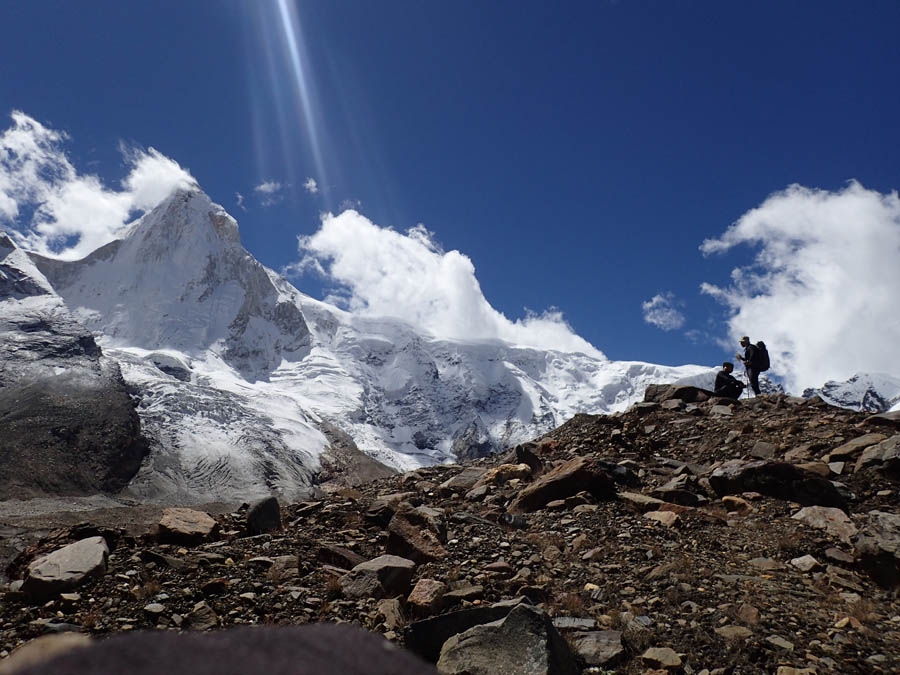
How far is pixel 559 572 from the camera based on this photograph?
7988mm

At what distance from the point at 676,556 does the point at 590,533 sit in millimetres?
1532

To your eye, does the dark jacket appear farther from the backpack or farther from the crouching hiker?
the backpack

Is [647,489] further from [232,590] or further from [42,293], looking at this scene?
[42,293]

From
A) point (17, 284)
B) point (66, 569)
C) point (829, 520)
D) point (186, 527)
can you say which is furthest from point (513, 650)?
point (17, 284)

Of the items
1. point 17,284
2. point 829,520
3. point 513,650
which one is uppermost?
point 17,284

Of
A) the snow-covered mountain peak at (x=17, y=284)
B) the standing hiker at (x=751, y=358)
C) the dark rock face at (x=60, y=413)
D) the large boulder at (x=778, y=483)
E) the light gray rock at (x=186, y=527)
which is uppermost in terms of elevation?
the snow-covered mountain peak at (x=17, y=284)

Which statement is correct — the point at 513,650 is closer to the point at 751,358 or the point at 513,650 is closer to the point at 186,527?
the point at 186,527

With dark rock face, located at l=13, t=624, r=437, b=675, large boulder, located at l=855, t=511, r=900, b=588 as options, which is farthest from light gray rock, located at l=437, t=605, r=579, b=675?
large boulder, located at l=855, t=511, r=900, b=588

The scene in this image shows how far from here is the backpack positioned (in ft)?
64.4

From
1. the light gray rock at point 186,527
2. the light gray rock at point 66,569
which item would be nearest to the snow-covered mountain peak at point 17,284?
the light gray rock at point 186,527

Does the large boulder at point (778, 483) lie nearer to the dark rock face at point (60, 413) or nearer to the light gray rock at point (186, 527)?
the light gray rock at point (186, 527)

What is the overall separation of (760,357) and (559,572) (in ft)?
50.0

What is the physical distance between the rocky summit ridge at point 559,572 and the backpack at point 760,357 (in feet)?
19.8

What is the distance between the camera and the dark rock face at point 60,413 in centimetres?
10319
